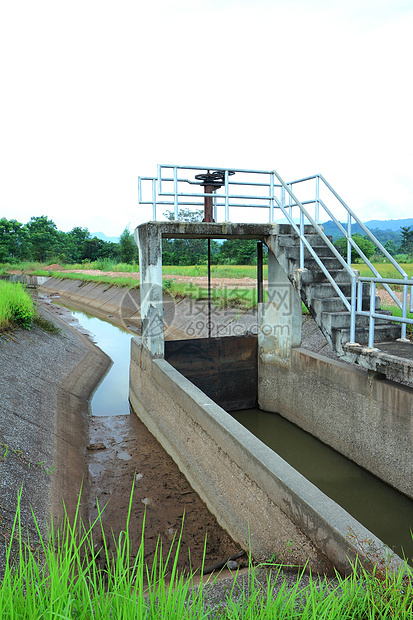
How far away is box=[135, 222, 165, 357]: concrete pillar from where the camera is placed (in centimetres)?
886

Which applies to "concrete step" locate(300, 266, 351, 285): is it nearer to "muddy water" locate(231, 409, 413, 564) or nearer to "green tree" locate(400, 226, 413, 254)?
"muddy water" locate(231, 409, 413, 564)

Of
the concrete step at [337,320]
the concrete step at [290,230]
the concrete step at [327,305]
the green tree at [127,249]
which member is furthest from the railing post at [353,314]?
the green tree at [127,249]

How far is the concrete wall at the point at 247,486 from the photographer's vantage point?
384 centimetres

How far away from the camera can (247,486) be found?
509 cm

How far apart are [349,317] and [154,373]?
3.97 metres

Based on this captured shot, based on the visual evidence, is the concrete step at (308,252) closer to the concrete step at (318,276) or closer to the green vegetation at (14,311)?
the concrete step at (318,276)

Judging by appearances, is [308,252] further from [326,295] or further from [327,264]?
[326,295]

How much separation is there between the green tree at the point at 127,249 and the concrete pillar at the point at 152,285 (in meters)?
51.6

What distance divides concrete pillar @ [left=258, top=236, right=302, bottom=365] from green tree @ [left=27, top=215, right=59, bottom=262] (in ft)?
192

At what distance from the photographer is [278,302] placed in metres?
10.1

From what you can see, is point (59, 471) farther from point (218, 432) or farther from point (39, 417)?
point (218, 432)

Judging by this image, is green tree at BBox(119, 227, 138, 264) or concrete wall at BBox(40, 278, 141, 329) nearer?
concrete wall at BBox(40, 278, 141, 329)

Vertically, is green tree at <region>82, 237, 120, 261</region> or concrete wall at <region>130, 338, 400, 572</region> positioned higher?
green tree at <region>82, 237, 120, 261</region>

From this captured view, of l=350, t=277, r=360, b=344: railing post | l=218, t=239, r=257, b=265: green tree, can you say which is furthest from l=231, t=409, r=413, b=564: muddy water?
l=218, t=239, r=257, b=265: green tree
